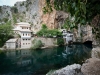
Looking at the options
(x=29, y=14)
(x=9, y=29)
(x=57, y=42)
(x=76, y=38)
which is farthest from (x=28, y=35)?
(x=76, y=38)

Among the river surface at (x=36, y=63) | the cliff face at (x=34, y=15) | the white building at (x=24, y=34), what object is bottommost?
the river surface at (x=36, y=63)

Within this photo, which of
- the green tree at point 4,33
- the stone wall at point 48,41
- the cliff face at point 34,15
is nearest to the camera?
the green tree at point 4,33

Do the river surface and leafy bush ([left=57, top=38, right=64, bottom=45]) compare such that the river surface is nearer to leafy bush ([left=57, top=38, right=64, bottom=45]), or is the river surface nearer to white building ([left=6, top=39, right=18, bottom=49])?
white building ([left=6, top=39, right=18, bottom=49])

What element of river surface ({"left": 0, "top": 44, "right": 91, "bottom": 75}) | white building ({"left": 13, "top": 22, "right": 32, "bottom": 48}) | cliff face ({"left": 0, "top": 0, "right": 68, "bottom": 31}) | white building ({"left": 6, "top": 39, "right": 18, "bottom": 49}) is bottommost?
river surface ({"left": 0, "top": 44, "right": 91, "bottom": 75})

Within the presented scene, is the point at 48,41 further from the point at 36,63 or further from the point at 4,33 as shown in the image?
the point at 36,63

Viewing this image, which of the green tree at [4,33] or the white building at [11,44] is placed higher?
the green tree at [4,33]

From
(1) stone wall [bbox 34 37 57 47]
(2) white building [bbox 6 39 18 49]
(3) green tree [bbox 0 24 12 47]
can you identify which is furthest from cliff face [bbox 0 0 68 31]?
(2) white building [bbox 6 39 18 49]

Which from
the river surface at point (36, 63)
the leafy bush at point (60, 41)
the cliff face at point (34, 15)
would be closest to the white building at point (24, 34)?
the cliff face at point (34, 15)

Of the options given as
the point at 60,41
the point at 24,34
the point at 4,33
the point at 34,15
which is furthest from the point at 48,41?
the point at 34,15

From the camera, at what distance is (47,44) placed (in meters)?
29.5

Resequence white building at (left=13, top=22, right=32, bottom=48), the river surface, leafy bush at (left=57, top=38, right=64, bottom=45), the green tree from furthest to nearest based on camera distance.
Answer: leafy bush at (left=57, top=38, right=64, bottom=45) → white building at (left=13, top=22, right=32, bottom=48) → the green tree → the river surface

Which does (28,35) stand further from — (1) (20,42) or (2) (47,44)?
(2) (47,44)

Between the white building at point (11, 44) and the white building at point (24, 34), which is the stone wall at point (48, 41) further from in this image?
the white building at point (11, 44)

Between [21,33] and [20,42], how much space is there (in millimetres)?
2610
